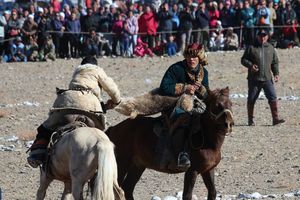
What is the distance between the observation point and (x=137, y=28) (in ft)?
108

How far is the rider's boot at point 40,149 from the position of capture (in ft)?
41.0

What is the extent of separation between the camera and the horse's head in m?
12.4

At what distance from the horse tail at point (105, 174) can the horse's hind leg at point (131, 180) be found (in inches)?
72.4

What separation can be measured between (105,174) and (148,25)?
21791 mm

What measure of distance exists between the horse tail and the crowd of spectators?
21007mm

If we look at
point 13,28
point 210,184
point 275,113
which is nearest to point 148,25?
point 13,28

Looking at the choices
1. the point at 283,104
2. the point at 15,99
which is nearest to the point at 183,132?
the point at 283,104

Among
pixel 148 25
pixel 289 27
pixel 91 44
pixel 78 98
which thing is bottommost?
pixel 91 44

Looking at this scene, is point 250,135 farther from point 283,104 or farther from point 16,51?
point 16,51

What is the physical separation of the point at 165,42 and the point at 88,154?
21.8 m

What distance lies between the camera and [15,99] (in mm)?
26266

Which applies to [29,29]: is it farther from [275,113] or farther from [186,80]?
[186,80]

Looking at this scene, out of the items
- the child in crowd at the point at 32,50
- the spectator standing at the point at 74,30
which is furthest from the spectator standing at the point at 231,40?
the child in crowd at the point at 32,50

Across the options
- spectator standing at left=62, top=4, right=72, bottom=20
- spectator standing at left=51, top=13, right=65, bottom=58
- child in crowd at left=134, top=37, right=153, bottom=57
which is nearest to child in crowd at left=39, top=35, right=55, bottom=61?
spectator standing at left=51, top=13, right=65, bottom=58
